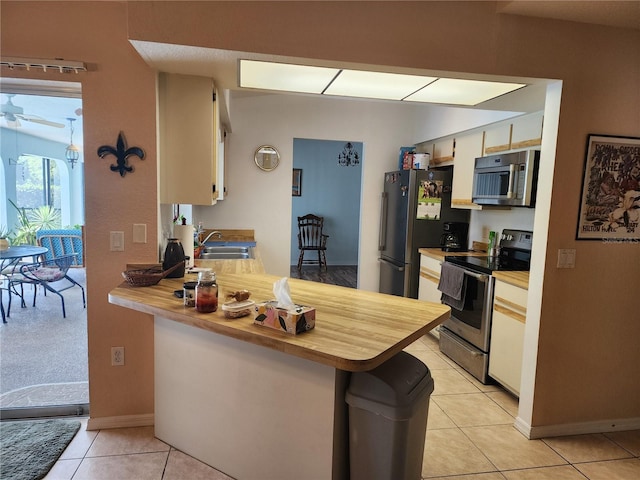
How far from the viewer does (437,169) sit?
15.5 ft

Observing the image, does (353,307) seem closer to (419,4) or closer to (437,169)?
(419,4)

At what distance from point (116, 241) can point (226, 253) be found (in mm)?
1862

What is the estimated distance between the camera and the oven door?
3.09 m

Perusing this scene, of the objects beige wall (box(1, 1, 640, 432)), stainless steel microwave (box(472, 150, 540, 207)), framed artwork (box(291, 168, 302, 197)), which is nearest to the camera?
beige wall (box(1, 1, 640, 432))

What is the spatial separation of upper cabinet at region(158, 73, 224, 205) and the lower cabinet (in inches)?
94.4

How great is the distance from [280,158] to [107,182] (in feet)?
9.68

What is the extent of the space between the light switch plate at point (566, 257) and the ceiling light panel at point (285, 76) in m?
1.67

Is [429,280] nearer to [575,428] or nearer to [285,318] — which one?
[575,428]

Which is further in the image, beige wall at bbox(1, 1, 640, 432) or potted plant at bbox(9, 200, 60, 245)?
potted plant at bbox(9, 200, 60, 245)

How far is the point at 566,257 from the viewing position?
93.5 inches

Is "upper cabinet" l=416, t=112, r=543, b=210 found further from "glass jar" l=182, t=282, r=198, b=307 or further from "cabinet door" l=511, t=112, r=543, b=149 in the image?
"glass jar" l=182, t=282, r=198, b=307

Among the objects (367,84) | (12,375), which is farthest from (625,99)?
(12,375)

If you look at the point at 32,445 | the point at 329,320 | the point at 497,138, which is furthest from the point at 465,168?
the point at 32,445

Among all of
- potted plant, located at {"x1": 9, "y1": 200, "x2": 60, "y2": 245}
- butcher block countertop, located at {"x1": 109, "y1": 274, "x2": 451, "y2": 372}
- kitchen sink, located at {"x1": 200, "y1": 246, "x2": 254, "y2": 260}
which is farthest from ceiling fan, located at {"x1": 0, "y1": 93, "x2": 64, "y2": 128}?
kitchen sink, located at {"x1": 200, "y1": 246, "x2": 254, "y2": 260}
